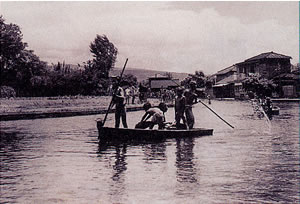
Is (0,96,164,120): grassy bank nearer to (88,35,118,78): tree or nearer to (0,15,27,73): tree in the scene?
(88,35,118,78): tree

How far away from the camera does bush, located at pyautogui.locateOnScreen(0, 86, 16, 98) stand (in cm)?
4038

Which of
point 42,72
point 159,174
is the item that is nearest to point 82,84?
point 42,72

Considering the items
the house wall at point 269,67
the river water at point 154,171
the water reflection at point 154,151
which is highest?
the house wall at point 269,67

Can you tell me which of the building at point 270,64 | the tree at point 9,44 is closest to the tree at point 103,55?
the tree at point 9,44

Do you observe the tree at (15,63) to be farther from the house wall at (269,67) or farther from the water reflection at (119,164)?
the water reflection at (119,164)

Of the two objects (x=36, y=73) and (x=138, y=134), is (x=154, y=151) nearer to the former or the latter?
(x=138, y=134)

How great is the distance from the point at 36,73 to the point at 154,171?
41.1 m

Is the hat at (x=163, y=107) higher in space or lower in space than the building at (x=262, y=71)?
lower

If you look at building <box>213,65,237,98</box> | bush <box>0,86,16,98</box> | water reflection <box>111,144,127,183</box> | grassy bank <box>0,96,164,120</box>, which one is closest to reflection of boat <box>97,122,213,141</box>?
water reflection <box>111,144,127,183</box>

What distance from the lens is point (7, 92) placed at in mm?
40938

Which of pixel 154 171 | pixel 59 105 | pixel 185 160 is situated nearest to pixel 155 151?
pixel 185 160

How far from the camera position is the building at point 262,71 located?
53.3 meters

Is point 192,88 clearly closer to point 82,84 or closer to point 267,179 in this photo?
point 267,179

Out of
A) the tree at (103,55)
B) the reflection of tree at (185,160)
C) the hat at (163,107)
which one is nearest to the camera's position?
the reflection of tree at (185,160)
